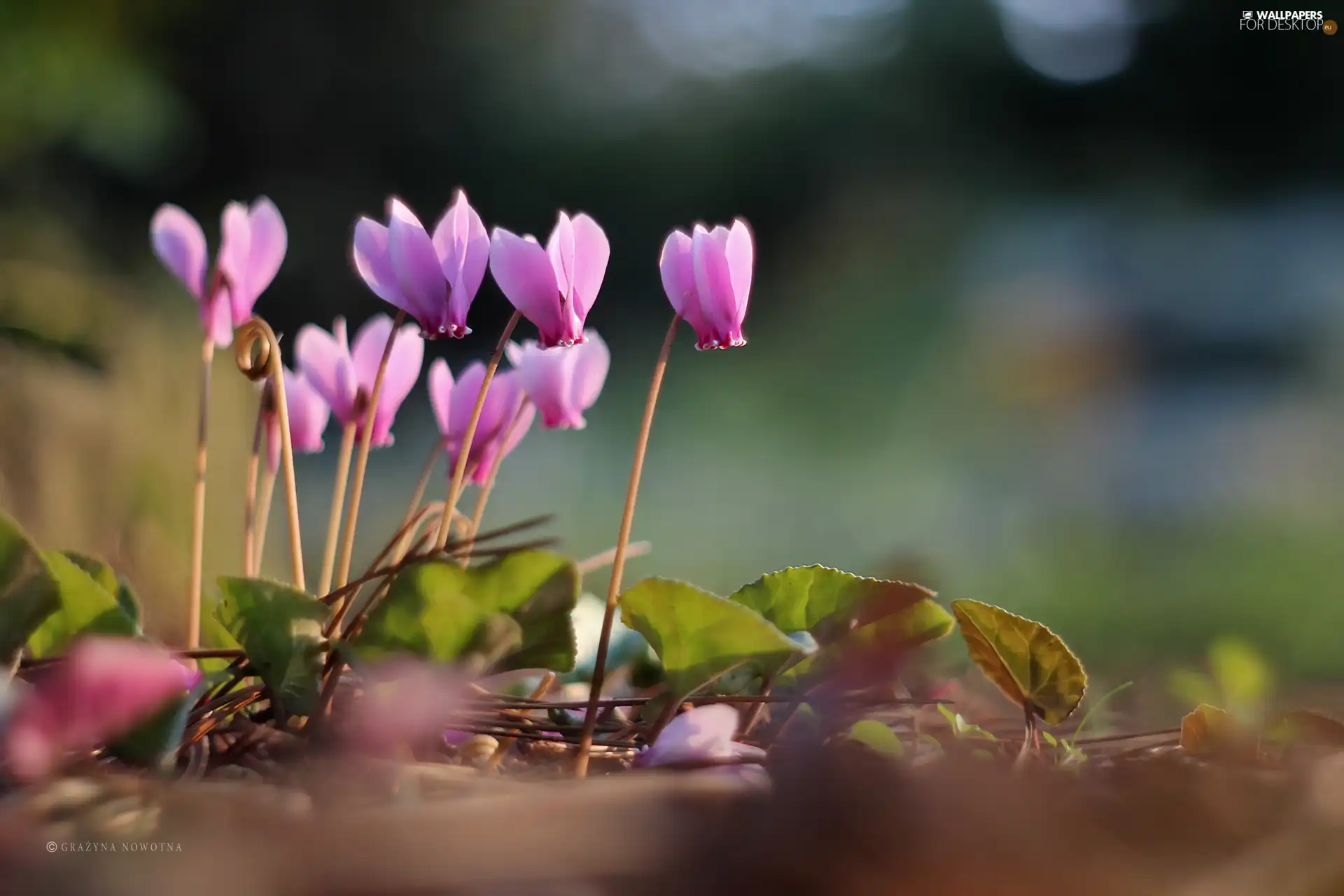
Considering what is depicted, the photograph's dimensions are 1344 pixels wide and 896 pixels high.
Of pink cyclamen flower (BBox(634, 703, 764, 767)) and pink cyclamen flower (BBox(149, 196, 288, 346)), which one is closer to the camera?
pink cyclamen flower (BBox(634, 703, 764, 767))

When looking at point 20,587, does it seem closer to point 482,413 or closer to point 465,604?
point 465,604

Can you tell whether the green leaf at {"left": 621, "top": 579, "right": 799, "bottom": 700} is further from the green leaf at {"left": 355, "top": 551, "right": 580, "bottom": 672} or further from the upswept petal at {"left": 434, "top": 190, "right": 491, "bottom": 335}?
the upswept petal at {"left": 434, "top": 190, "right": 491, "bottom": 335}

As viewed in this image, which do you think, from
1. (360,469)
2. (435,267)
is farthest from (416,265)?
(360,469)

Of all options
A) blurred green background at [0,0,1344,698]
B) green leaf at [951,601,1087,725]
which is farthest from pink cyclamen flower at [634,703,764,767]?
blurred green background at [0,0,1344,698]

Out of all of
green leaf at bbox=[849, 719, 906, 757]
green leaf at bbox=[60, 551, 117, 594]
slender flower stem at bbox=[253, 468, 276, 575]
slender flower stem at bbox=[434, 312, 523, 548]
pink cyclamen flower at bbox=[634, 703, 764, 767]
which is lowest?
green leaf at bbox=[849, 719, 906, 757]

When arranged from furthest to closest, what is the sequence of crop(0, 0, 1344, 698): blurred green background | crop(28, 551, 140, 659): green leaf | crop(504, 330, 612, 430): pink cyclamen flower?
crop(0, 0, 1344, 698): blurred green background < crop(504, 330, 612, 430): pink cyclamen flower < crop(28, 551, 140, 659): green leaf

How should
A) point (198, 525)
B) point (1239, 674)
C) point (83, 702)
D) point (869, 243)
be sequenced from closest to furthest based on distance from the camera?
point (83, 702)
point (198, 525)
point (1239, 674)
point (869, 243)

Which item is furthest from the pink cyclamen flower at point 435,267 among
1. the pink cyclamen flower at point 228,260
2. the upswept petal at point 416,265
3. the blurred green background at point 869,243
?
the blurred green background at point 869,243
